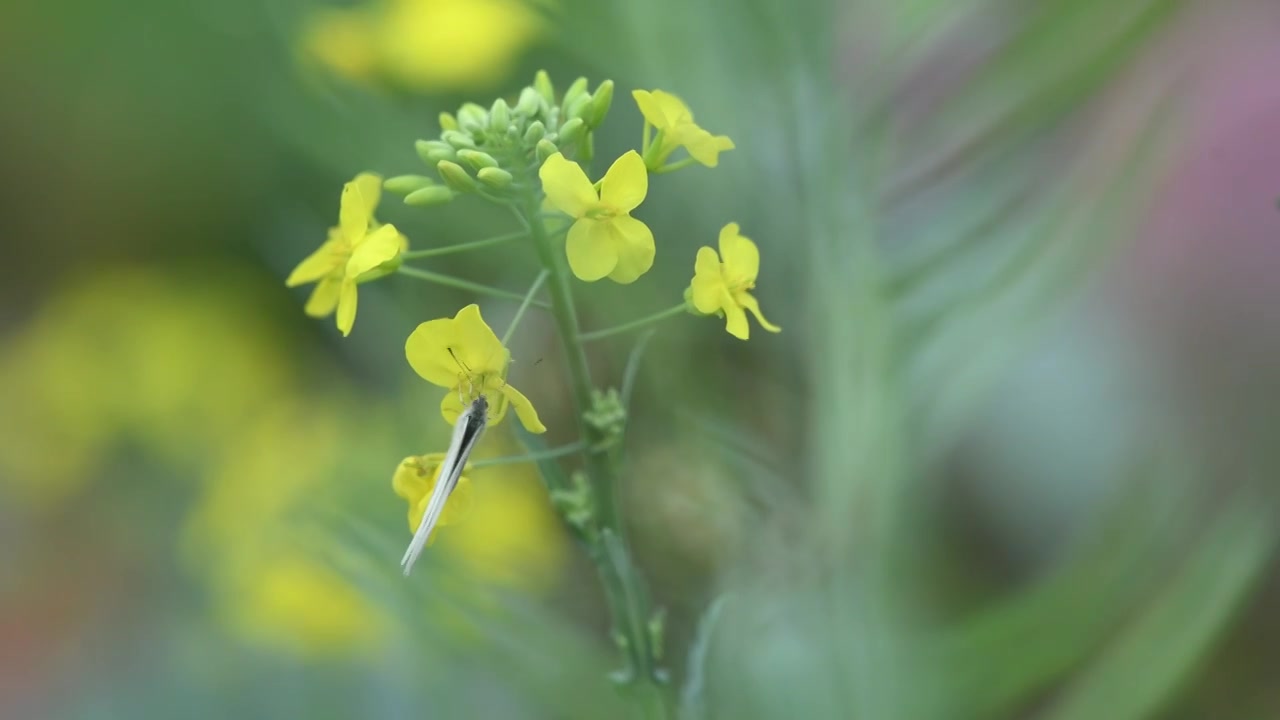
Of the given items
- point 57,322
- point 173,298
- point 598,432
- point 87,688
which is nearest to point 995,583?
point 598,432

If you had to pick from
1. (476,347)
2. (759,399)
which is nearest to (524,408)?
(476,347)

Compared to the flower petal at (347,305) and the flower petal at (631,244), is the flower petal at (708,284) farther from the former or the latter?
the flower petal at (347,305)

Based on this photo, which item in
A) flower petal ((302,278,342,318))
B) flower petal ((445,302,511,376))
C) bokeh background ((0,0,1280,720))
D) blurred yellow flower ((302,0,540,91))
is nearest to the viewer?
flower petal ((445,302,511,376))

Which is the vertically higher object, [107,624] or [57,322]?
[57,322]

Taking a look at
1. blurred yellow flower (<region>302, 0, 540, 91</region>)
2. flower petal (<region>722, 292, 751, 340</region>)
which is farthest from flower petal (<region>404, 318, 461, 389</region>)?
blurred yellow flower (<region>302, 0, 540, 91</region>)

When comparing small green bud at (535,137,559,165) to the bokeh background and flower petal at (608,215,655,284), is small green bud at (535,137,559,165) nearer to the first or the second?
flower petal at (608,215,655,284)

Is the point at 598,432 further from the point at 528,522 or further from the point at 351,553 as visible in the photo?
the point at 528,522

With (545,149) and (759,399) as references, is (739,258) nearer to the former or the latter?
(545,149)
